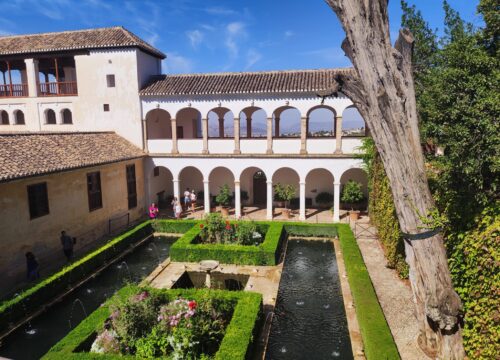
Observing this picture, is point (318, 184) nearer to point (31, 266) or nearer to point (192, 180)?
point (192, 180)

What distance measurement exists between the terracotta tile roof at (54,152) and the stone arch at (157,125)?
2.72m

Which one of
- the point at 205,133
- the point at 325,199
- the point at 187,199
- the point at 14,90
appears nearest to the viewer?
the point at 205,133

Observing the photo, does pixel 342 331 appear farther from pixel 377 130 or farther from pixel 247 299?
pixel 377 130

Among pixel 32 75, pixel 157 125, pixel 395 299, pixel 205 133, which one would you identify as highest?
pixel 32 75

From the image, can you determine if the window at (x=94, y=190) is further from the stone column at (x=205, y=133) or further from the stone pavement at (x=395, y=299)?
the stone pavement at (x=395, y=299)

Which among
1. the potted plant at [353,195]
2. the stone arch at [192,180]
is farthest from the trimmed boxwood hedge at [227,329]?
the stone arch at [192,180]

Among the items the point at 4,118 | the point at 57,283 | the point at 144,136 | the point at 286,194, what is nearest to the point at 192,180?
the point at 144,136

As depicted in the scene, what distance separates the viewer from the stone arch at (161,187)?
77.2 ft

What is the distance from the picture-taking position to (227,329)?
8891mm

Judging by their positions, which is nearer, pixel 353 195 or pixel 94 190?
pixel 94 190

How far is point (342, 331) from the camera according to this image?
9.95 metres

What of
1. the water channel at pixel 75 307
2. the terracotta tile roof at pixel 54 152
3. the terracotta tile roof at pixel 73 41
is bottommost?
the water channel at pixel 75 307

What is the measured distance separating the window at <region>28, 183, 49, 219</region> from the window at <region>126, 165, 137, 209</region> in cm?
679

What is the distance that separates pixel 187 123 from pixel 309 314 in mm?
19997
